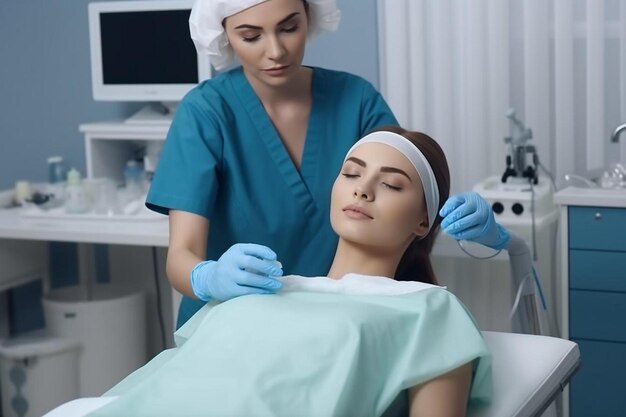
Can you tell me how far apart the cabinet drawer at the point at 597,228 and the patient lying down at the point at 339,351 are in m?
0.97

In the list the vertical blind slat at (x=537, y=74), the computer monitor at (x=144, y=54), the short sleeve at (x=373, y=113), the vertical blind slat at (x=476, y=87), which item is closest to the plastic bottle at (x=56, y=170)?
the computer monitor at (x=144, y=54)

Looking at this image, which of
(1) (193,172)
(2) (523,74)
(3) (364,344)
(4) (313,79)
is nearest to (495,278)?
(2) (523,74)

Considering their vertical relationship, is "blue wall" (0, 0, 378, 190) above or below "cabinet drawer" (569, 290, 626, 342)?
above

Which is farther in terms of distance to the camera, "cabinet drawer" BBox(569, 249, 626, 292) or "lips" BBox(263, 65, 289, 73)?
"cabinet drawer" BBox(569, 249, 626, 292)

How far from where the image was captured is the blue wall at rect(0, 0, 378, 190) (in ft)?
11.8

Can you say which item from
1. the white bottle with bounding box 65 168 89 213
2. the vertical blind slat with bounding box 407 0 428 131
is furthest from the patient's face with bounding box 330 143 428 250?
the white bottle with bounding box 65 168 89 213

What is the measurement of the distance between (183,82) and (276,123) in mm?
1226

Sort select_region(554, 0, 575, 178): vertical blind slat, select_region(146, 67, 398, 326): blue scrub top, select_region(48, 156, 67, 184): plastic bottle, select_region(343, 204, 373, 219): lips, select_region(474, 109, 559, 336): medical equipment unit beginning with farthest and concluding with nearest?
→ select_region(48, 156, 67, 184): plastic bottle → select_region(554, 0, 575, 178): vertical blind slat → select_region(474, 109, 559, 336): medical equipment unit → select_region(146, 67, 398, 326): blue scrub top → select_region(343, 204, 373, 219): lips

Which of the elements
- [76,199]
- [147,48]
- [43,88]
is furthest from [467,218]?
[43,88]

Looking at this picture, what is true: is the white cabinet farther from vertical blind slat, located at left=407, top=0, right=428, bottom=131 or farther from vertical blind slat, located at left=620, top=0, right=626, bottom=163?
vertical blind slat, located at left=620, top=0, right=626, bottom=163

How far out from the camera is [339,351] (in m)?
1.48

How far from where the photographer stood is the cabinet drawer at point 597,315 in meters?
2.59

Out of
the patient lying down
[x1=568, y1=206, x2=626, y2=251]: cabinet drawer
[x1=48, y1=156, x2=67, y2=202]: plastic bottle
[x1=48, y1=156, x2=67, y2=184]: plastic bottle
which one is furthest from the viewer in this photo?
[x1=48, y1=156, x2=67, y2=184]: plastic bottle

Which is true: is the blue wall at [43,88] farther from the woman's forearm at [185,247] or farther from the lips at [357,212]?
the lips at [357,212]
